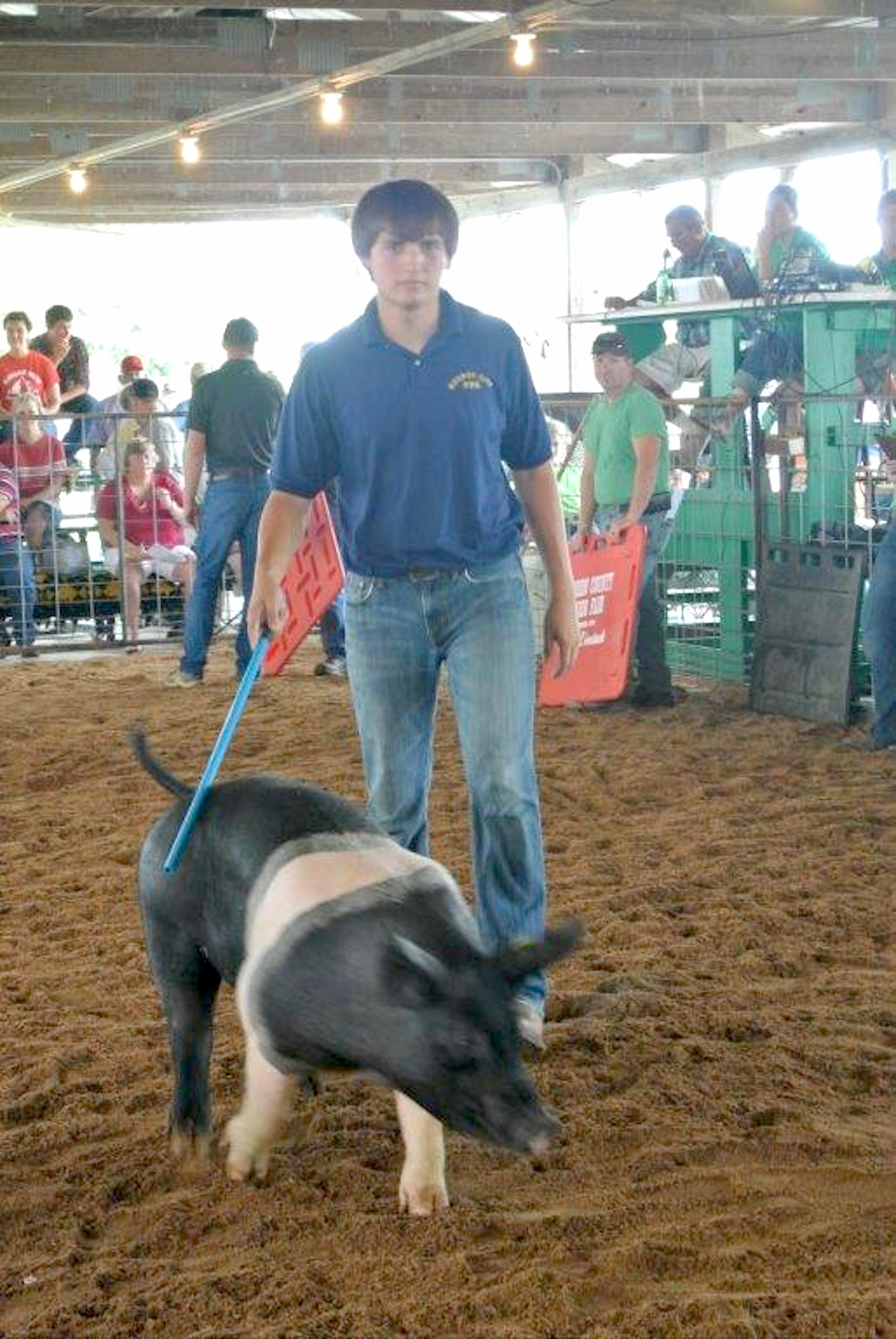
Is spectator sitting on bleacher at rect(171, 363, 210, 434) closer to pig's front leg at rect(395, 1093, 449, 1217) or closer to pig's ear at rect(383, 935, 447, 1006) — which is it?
pig's front leg at rect(395, 1093, 449, 1217)

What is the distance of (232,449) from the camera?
9.73 m

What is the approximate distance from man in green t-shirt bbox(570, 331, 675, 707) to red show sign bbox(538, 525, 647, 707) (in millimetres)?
100

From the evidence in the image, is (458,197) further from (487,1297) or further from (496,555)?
(487,1297)

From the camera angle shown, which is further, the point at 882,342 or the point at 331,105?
the point at 331,105

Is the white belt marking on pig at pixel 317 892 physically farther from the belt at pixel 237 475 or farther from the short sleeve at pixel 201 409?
the short sleeve at pixel 201 409

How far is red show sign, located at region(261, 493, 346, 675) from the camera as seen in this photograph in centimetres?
930

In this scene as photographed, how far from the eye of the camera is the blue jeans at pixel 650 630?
9047 mm

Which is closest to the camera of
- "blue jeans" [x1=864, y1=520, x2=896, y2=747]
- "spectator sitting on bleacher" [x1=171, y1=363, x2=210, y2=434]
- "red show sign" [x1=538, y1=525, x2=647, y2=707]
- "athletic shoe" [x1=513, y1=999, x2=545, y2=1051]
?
"athletic shoe" [x1=513, y1=999, x2=545, y2=1051]

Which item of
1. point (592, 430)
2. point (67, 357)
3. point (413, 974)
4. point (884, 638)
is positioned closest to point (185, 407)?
point (67, 357)

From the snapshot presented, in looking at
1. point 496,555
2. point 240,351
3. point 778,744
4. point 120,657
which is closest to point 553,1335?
point 496,555

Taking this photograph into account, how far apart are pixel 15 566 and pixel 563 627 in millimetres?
8310

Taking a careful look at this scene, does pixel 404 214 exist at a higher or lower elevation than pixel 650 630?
higher

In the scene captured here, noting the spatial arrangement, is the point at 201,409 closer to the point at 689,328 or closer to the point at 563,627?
the point at 689,328

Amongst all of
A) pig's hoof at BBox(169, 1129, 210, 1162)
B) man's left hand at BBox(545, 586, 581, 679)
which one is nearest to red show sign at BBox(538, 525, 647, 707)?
man's left hand at BBox(545, 586, 581, 679)
